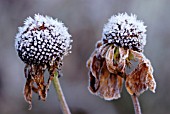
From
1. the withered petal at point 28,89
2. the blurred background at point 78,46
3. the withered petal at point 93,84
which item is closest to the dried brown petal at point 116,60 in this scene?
the withered petal at point 93,84

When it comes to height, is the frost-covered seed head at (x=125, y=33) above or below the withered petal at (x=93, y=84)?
above

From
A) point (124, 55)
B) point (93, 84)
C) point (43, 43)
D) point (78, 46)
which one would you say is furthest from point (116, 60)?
point (78, 46)

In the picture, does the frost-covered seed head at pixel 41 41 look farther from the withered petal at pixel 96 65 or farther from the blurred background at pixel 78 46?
the blurred background at pixel 78 46

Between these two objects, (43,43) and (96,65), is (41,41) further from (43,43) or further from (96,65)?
(96,65)

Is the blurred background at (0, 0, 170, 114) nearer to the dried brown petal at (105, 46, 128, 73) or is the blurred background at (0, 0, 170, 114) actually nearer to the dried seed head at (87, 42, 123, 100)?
the dried seed head at (87, 42, 123, 100)
